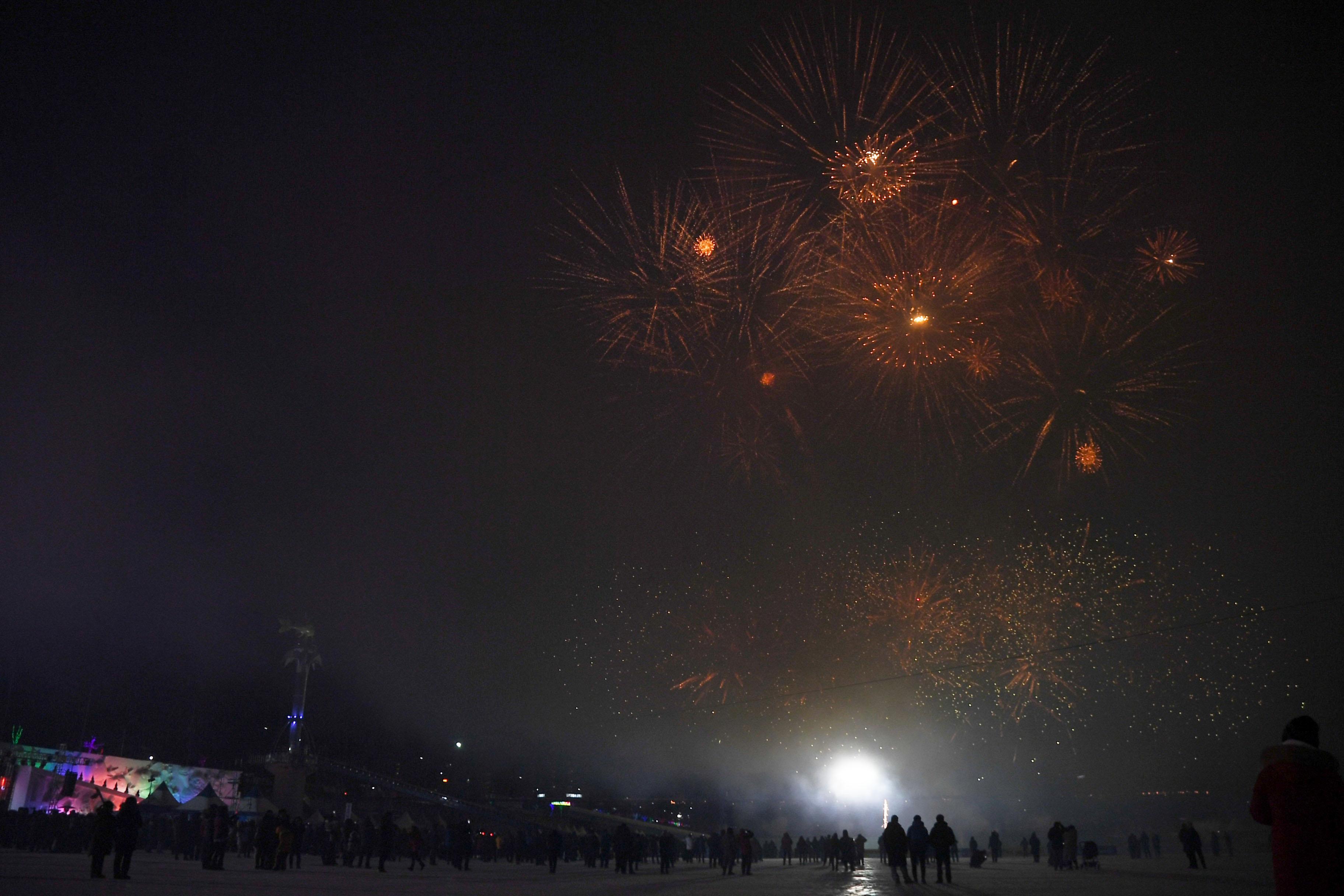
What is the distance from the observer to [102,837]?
40.4ft

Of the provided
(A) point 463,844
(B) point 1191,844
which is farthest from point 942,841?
(A) point 463,844

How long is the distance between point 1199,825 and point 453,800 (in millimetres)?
50304

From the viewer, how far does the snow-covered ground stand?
11.1m

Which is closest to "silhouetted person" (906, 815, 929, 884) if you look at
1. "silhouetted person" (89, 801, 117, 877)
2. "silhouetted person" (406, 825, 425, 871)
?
"silhouetted person" (406, 825, 425, 871)

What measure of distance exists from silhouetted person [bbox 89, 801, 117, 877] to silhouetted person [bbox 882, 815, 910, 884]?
40.0 ft

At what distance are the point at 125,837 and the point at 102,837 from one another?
0.27 meters

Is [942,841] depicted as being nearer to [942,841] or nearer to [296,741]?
[942,841]

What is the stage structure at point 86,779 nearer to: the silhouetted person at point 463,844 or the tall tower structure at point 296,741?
the tall tower structure at point 296,741

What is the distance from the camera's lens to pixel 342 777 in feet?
195

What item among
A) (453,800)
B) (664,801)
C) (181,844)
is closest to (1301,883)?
(181,844)

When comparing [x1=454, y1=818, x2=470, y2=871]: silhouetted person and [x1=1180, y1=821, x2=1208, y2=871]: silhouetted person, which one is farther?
[x1=454, y1=818, x2=470, y2=871]: silhouetted person

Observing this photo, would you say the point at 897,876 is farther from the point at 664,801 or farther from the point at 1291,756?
the point at 664,801

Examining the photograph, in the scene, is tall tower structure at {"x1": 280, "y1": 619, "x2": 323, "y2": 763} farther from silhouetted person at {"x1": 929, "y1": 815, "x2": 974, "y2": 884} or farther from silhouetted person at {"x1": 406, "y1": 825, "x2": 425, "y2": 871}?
silhouetted person at {"x1": 929, "y1": 815, "x2": 974, "y2": 884}

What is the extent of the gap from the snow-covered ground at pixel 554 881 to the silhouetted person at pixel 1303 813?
8.82 meters
